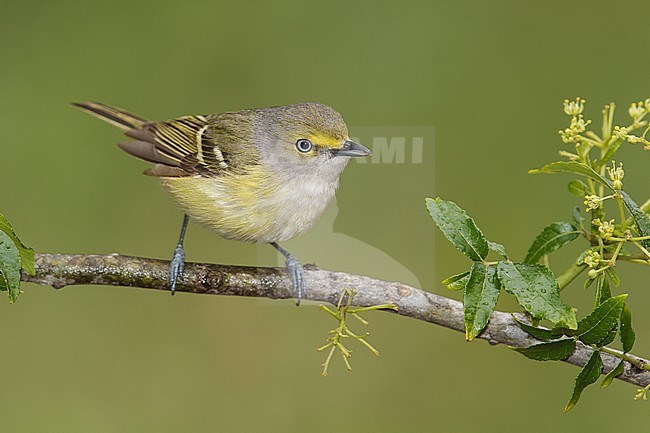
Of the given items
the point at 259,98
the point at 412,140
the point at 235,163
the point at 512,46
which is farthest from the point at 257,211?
the point at 512,46

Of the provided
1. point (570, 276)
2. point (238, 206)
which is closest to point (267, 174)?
point (238, 206)

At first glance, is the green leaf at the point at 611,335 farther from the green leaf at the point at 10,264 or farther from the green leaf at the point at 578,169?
the green leaf at the point at 10,264

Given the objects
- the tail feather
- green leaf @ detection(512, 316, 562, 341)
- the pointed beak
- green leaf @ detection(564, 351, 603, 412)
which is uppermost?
the tail feather

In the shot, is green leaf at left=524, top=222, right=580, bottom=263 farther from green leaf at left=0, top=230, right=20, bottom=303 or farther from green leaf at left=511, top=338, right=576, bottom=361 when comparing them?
green leaf at left=0, top=230, right=20, bottom=303

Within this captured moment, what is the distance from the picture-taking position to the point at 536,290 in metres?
1.34

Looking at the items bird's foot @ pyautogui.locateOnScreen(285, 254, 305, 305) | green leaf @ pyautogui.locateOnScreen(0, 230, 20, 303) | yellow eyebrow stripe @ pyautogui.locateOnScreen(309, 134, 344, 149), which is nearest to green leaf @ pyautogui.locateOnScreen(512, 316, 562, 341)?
bird's foot @ pyautogui.locateOnScreen(285, 254, 305, 305)

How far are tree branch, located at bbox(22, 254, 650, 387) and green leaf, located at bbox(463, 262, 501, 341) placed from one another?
0.49 feet

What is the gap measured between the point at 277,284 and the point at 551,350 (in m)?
0.51

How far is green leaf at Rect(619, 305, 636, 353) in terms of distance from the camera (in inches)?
54.2

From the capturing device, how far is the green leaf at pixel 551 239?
5.13 ft

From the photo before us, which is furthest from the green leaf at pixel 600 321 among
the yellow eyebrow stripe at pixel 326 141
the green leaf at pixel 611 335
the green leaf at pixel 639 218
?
the yellow eyebrow stripe at pixel 326 141

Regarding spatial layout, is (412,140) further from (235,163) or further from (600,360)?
(600,360)

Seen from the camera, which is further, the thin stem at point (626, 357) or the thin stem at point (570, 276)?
the thin stem at point (570, 276)

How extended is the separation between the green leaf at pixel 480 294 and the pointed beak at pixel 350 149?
1.33ft
